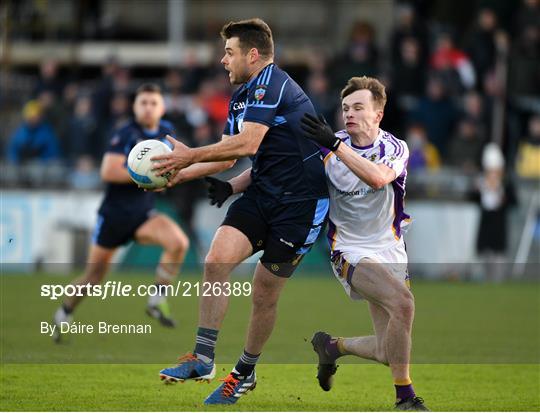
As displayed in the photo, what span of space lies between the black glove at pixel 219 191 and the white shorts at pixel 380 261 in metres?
0.91

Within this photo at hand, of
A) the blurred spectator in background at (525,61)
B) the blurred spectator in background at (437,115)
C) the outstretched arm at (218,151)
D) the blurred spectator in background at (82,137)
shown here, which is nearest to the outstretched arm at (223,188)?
the outstretched arm at (218,151)

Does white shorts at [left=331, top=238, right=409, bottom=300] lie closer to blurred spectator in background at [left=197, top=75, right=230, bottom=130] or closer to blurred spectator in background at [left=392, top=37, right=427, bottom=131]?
blurred spectator in background at [left=197, top=75, right=230, bottom=130]

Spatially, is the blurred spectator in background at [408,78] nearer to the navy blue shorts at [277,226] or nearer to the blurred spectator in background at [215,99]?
the blurred spectator in background at [215,99]

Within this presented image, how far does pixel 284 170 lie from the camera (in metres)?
9.20

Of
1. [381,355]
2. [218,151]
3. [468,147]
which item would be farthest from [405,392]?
[468,147]

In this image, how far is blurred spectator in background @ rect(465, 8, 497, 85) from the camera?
2303 cm

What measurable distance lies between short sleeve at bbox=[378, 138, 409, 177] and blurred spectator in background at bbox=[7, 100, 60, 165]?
46.8ft

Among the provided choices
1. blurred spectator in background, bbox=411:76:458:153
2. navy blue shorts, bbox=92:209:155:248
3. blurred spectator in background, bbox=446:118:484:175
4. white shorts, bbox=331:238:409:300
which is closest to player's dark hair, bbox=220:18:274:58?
white shorts, bbox=331:238:409:300

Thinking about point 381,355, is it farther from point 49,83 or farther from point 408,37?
point 49,83

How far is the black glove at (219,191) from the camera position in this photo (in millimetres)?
9297

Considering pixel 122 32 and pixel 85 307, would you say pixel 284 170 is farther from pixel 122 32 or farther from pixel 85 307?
pixel 122 32

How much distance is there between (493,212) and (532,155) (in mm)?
1554

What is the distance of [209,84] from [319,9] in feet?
31.8

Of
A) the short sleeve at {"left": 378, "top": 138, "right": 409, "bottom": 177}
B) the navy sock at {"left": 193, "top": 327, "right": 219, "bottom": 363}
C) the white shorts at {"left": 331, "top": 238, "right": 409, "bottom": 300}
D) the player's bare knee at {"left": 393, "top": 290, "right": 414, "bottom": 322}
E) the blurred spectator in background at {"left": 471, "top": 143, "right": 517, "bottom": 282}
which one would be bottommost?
the blurred spectator in background at {"left": 471, "top": 143, "right": 517, "bottom": 282}
